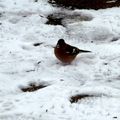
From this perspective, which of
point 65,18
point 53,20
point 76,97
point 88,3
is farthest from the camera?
point 88,3

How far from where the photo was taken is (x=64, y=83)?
324 inches

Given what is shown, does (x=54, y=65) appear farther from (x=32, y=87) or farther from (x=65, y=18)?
(x=65, y=18)

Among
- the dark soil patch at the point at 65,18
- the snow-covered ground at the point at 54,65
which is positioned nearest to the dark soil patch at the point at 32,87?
the snow-covered ground at the point at 54,65

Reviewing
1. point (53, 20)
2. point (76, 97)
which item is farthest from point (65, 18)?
point (76, 97)

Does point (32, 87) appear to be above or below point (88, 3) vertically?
below

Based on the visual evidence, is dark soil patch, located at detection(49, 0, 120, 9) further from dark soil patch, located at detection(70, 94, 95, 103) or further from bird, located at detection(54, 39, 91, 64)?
dark soil patch, located at detection(70, 94, 95, 103)

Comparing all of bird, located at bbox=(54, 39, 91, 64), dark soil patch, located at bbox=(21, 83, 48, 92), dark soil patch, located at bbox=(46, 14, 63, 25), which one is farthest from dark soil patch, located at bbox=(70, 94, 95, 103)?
dark soil patch, located at bbox=(46, 14, 63, 25)

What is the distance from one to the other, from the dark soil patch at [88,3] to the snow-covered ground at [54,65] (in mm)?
456

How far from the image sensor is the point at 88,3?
13.4m

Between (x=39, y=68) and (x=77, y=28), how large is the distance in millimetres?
2716

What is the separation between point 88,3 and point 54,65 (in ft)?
15.4

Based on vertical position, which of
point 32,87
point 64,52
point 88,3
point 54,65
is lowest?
point 32,87

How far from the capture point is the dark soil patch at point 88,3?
13.1m

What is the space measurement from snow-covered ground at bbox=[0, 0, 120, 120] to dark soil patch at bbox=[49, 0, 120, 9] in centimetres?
46
